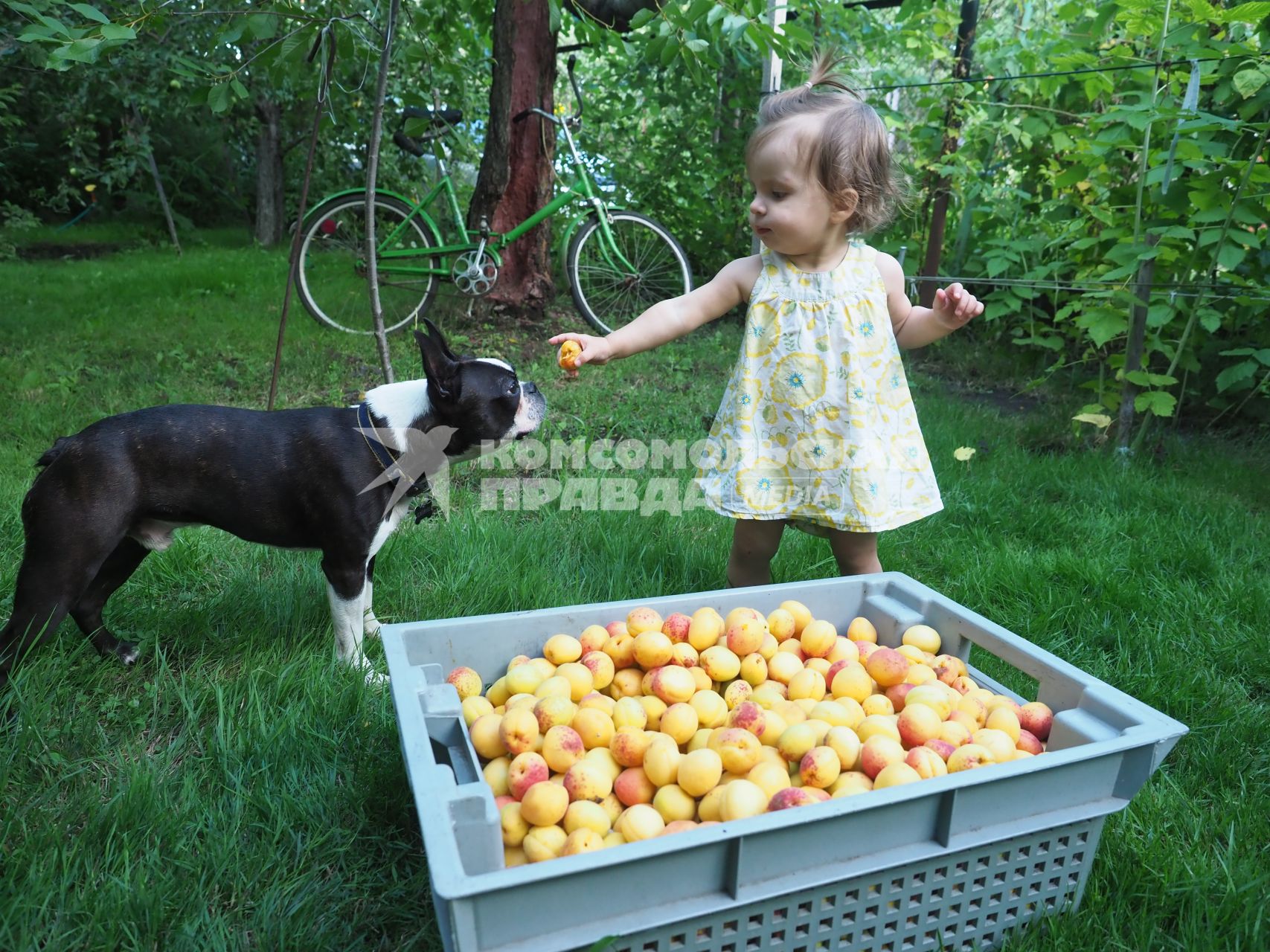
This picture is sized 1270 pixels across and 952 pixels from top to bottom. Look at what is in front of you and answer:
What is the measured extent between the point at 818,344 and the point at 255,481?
1.52 metres

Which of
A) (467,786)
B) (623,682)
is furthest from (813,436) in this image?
(467,786)

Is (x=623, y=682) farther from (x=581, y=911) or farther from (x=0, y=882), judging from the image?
(x=0, y=882)

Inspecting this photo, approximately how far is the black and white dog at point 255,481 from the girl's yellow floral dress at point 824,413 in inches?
25.2

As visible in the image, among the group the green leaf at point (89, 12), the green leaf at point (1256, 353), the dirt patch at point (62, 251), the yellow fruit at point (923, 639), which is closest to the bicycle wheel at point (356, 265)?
→ the green leaf at point (89, 12)

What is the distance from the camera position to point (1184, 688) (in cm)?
212

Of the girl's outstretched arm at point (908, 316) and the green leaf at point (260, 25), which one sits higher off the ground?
the green leaf at point (260, 25)

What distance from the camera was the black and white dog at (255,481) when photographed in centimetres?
193

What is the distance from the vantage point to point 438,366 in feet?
7.39

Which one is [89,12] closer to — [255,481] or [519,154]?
[255,481]

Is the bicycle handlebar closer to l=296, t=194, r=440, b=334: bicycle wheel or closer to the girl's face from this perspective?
l=296, t=194, r=440, b=334: bicycle wheel

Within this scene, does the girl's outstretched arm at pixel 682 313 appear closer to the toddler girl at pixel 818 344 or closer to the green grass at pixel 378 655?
the toddler girl at pixel 818 344

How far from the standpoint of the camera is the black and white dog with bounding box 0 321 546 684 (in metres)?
1.93

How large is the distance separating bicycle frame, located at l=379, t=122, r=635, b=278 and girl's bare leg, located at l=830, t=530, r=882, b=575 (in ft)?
12.4

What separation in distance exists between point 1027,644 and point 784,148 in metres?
1.30
